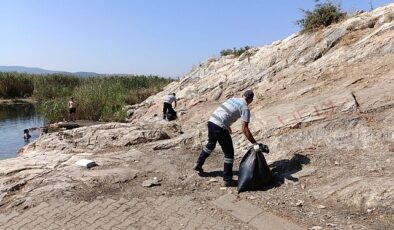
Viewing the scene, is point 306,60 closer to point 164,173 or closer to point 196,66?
point 164,173

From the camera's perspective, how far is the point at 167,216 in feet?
19.4

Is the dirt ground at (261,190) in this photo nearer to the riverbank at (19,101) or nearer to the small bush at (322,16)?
the small bush at (322,16)

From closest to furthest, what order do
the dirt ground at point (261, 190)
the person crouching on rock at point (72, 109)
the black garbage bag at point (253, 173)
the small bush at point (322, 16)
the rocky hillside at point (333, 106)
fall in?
the dirt ground at point (261, 190), the rocky hillside at point (333, 106), the black garbage bag at point (253, 173), the small bush at point (322, 16), the person crouching on rock at point (72, 109)

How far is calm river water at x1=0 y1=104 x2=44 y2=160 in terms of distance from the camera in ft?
60.7

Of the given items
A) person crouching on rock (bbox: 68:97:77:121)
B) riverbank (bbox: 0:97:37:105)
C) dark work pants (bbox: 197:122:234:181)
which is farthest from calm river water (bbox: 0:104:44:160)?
dark work pants (bbox: 197:122:234:181)

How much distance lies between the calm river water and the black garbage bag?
1200 cm

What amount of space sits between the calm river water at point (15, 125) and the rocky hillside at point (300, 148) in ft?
27.2

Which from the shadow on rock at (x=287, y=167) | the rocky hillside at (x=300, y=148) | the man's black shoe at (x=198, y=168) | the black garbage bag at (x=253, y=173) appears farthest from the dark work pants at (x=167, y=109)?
the black garbage bag at (x=253, y=173)

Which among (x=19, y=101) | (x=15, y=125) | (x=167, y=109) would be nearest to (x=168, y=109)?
(x=167, y=109)

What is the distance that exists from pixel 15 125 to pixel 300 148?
23.7 metres

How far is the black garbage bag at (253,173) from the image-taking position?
6609 millimetres

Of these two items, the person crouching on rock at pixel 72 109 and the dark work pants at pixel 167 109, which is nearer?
the dark work pants at pixel 167 109

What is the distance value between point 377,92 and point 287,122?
1863 millimetres

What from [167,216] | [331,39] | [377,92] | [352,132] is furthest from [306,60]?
[167,216]
